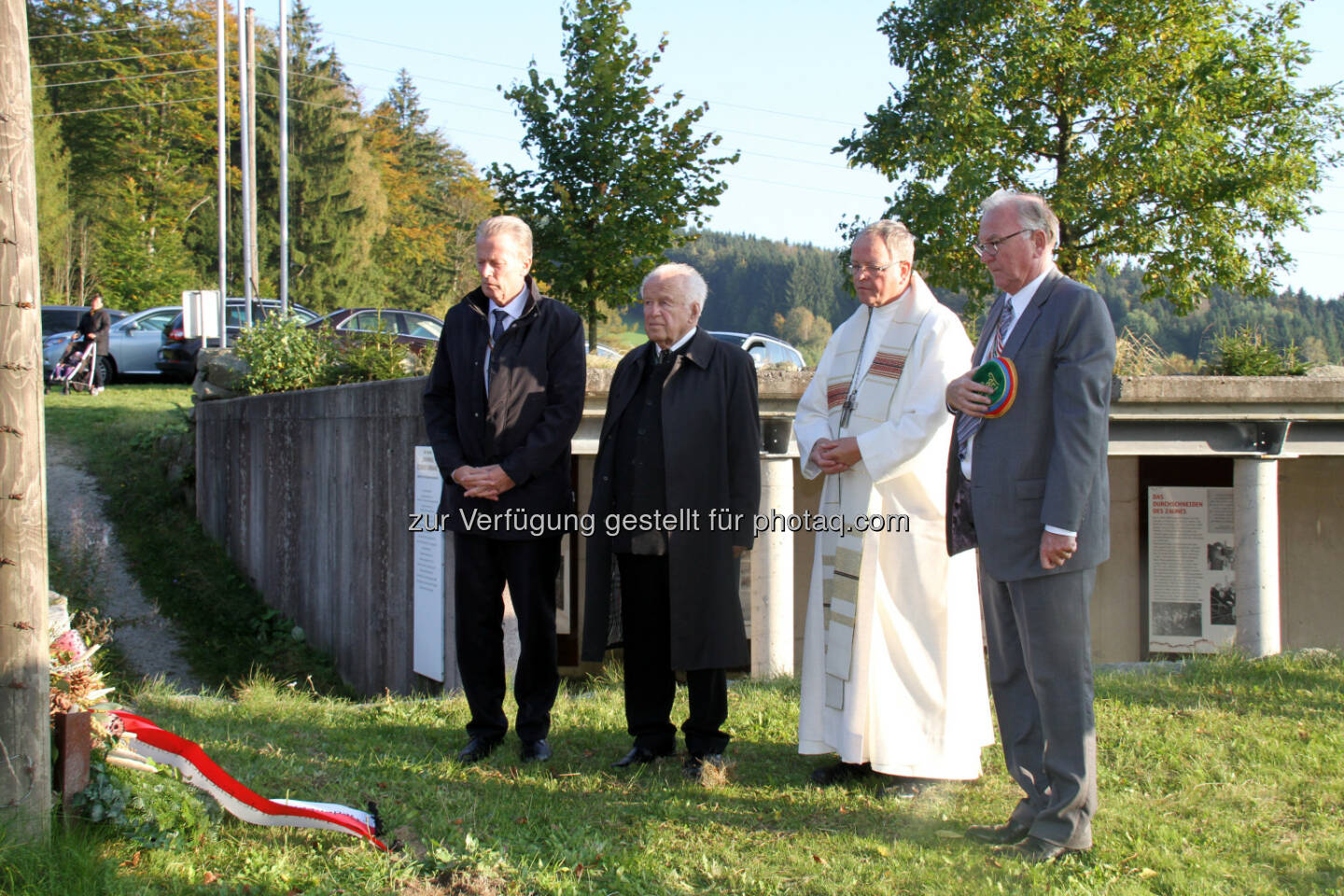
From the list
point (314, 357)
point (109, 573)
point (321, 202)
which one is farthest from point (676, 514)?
point (321, 202)

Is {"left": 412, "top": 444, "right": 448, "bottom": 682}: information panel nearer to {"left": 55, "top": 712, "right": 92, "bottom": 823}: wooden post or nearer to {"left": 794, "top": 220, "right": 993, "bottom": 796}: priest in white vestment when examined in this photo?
{"left": 794, "top": 220, "right": 993, "bottom": 796}: priest in white vestment

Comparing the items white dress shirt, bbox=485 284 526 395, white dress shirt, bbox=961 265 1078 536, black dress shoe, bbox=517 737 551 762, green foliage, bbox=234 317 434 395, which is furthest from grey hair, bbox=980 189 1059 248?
green foliage, bbox=234 317 434 395

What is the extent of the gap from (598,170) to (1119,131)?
899cm

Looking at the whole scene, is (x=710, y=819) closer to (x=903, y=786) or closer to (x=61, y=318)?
(x=903, y=786)

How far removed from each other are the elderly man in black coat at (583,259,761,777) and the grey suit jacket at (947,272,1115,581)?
1.19 meters

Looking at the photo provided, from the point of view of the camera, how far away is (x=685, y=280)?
4.65m

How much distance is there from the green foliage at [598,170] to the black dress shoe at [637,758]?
992 cm

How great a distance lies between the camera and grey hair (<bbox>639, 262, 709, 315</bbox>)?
15.2ft

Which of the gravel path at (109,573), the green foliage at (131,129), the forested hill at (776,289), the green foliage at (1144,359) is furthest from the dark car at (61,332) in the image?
the forested hill at (776,289)

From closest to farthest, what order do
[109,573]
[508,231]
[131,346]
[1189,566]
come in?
[508,231] → [1189,566] → [109,573] → [131,346]

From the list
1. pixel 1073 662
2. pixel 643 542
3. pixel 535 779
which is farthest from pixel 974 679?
pixel 535 779

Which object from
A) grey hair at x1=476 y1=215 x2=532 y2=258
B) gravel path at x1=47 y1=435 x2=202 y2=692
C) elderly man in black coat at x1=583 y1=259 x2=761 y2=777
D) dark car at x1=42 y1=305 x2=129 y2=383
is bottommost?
gravel path at x1=47 y1=435 x2=202 y2=692

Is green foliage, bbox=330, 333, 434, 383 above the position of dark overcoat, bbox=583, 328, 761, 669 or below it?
above

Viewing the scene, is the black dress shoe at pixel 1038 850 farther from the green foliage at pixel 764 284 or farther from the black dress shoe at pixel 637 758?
the green foliage at pixel 764 284
